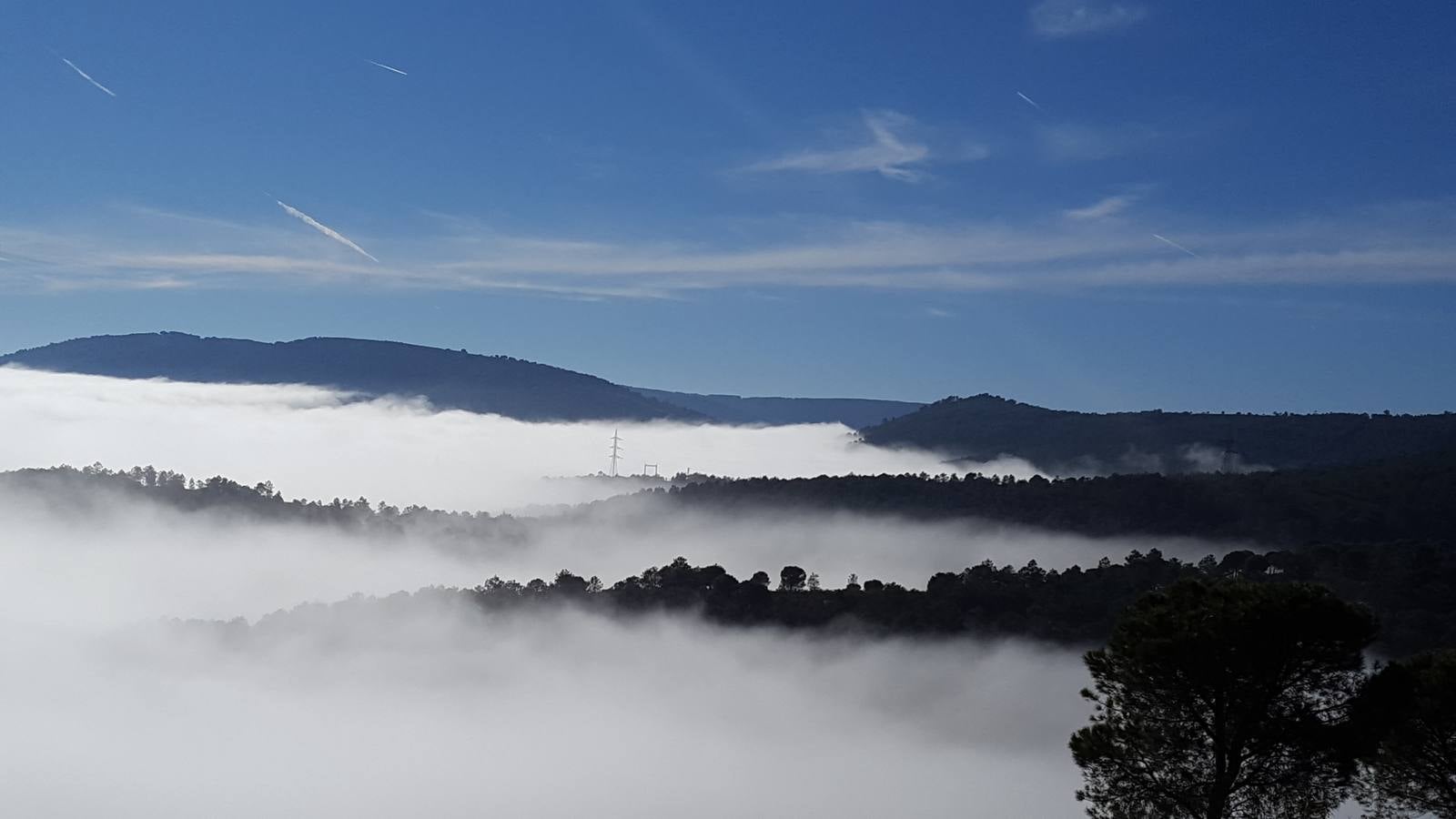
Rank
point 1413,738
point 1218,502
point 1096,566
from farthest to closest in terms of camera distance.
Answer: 1. point 1218,502
2. point 1096,566
3. point 1413,738

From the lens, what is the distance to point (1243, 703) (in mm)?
20875

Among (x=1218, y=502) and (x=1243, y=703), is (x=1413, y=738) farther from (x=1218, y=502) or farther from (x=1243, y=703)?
(x=1218, y=502)

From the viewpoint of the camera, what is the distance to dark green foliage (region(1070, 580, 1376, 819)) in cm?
2064

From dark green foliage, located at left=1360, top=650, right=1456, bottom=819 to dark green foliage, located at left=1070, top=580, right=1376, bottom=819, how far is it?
45 centimetres

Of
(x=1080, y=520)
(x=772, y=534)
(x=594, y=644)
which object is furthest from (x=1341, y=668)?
(x=772, y=534)

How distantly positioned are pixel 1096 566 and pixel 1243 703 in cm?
7937

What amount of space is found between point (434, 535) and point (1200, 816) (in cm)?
18800

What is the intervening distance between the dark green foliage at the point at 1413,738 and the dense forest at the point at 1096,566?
2705mm

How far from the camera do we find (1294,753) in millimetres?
20688

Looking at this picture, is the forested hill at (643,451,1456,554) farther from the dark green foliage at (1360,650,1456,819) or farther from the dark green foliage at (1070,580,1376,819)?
the dark green foliage at (1070,580,1376,819)

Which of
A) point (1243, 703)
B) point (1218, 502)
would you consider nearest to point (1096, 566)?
point (1218, 502)

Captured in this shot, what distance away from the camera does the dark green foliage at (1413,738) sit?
1912cm

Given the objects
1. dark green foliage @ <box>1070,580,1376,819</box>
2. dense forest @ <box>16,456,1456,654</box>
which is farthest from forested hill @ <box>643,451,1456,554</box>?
dark green foliage @ <box>1070,580,1376,819</box>

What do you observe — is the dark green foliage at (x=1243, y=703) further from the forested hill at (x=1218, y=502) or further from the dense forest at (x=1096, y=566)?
the forested hill at (x=1218, y=502)
